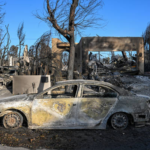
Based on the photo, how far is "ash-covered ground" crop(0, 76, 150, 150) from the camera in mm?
3957

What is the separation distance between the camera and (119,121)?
16.4 ft

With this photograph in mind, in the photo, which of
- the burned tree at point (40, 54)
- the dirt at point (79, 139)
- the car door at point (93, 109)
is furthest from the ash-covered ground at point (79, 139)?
the burned tree at point (40, 54)

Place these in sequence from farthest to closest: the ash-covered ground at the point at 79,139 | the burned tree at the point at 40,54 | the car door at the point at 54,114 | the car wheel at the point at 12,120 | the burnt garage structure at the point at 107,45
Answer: the burnt garage structure at the point at 107,45
the burned tree at the point at 40,54
the car wheel at the point at 12,120
the car door at the point at 54,114
the ash-covered ground at the point at 79,139

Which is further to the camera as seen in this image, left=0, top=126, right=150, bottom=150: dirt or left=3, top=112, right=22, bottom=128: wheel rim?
left=3, top=112, right=22, bottom=128: wheel rim

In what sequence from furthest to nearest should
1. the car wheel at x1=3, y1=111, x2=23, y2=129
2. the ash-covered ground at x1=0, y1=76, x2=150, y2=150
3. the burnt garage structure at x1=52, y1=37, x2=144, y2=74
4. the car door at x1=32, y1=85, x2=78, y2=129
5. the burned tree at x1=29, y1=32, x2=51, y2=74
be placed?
the burnt garage structure at x1=52, y1=37, x2=144, y2=74
the burned tree at x1=29, y1=32, x2=51, y2=74
the car wheel at x1=3, y1=111, x2=23, y2=129
the car door at x1=32, y1=85, x2=78, y2=129
the ash-covered ground at x1=0, y1=76, x2=150, y2=150

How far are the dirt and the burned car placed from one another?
172 millimetres

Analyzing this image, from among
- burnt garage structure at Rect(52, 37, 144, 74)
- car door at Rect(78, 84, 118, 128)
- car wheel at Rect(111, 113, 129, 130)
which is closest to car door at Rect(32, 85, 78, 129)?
car door at Rect(78, 84, 118, 128)

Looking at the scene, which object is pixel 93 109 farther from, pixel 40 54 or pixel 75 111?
pixel 40 54

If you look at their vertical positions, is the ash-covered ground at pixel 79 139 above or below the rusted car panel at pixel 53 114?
below

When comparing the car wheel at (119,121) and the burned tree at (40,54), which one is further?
the burned tree at (40,54)

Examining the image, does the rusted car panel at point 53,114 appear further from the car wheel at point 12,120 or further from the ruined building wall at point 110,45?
the ruined building wall at point 110,45

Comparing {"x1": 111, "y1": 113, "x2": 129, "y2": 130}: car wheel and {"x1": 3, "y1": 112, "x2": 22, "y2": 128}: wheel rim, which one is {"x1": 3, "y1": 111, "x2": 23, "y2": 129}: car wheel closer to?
{"x1": 3, "y1": 112, "x2": 22, "y2": 128}: wheel rim

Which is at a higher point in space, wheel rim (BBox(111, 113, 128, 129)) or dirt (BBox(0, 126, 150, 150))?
wheel rim (BBox(111, 113, 128, 129))

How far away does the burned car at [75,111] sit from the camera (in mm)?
4816
